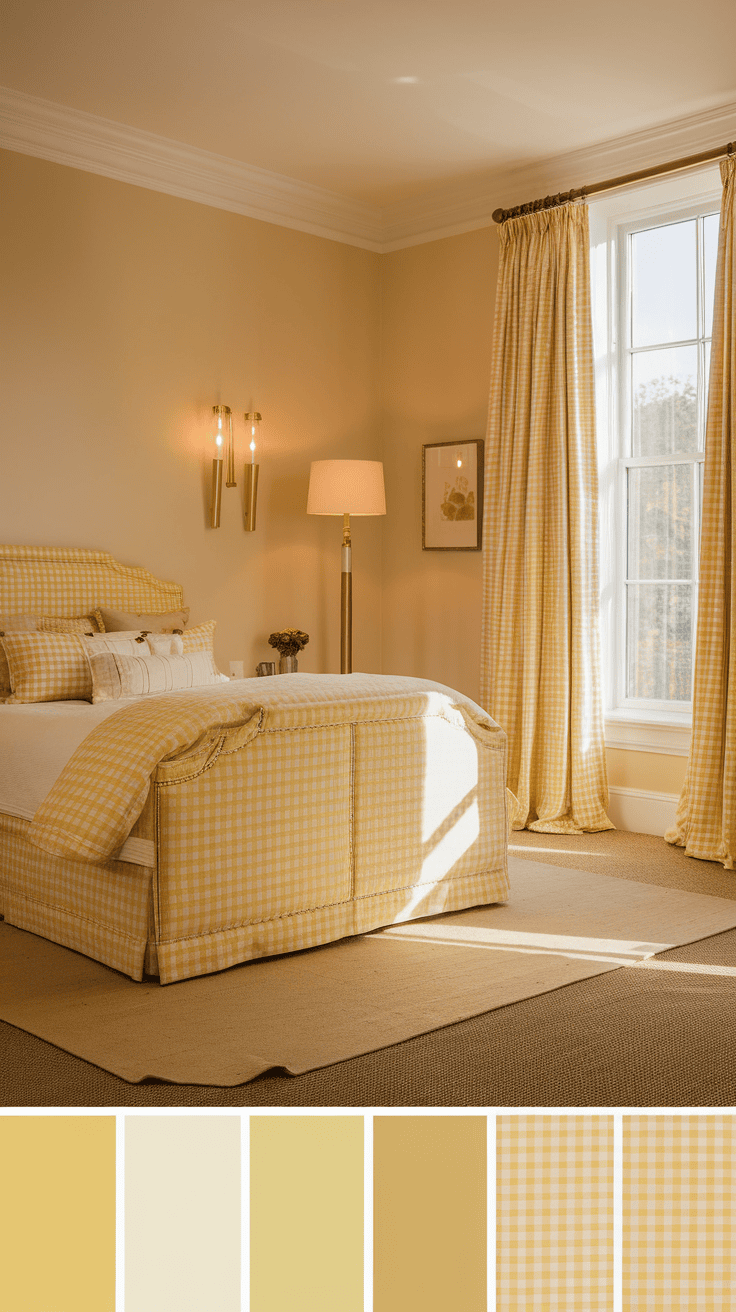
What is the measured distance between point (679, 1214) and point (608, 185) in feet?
15.0

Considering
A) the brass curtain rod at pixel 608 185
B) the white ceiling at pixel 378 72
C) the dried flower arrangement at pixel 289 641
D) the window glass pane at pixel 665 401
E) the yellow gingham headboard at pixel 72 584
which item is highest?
the white ceiling at pixel 378 72

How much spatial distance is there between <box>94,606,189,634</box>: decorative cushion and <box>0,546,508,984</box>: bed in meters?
0.72

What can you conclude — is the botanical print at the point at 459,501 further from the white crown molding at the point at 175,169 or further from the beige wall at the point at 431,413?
the white crown molding at the point at 175,169

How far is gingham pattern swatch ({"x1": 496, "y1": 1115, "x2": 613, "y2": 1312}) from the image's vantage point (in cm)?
110

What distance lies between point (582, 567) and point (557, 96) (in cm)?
192

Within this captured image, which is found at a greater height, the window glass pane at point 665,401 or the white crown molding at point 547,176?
the white crown molding at point 547,176

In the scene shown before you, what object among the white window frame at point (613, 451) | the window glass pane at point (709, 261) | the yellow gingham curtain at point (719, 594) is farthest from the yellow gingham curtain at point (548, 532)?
the yellow gingham curtain at point (719, 594)

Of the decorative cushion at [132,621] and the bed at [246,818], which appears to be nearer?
the bed at [246,818]

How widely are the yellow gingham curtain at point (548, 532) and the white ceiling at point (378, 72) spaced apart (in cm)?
50

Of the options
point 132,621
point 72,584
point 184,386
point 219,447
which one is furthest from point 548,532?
point 72,584

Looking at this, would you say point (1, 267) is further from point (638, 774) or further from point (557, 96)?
point (638, 774)

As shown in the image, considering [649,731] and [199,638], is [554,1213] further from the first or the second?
[649,731]

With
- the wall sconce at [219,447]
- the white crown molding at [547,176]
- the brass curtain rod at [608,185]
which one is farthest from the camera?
the wall sconce at [219,447]

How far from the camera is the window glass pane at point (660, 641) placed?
16.3 ft
